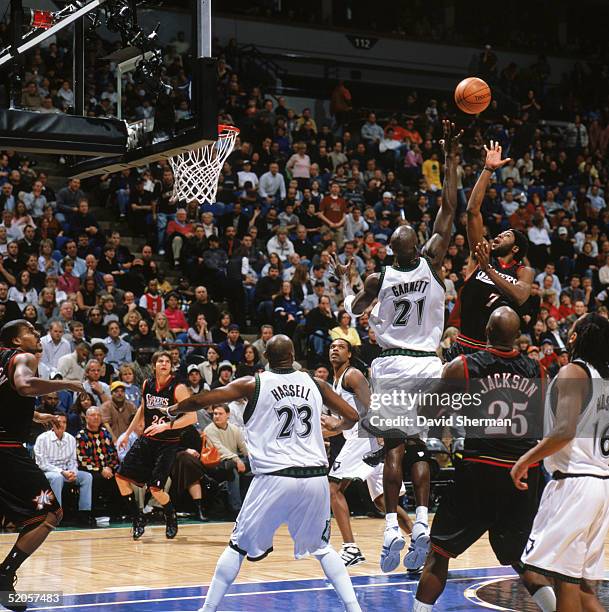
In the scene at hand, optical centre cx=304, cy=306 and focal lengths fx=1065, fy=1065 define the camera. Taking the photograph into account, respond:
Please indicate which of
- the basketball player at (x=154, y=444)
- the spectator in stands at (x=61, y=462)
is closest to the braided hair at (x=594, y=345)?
the basketball player at (x=154, y=444)

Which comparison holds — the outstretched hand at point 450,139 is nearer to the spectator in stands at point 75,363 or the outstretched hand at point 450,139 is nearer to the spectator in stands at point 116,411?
the spectator in stands at point 116,411

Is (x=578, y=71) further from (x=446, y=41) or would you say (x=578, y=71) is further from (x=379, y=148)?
(x=379, y=148)

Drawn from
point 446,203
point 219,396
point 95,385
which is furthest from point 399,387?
point 95,385

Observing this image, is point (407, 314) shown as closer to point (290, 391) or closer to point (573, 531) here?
point (290, 391)

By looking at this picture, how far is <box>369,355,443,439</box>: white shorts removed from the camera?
7.91m

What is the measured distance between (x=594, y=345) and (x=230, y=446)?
27.3 ft

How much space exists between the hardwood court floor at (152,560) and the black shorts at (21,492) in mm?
1099

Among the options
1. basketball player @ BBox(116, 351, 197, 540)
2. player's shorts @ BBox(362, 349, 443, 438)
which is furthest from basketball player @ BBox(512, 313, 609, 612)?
basketball player @ BBox(116, 351, 197, 540)

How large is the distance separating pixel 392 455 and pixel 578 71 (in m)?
21.7

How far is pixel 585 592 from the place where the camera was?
5.78 meters

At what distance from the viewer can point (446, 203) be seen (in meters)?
7.92

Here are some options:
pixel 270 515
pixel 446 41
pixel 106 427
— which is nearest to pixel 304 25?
pixel 446 41

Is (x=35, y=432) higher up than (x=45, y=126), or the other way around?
(x=45, y=126)

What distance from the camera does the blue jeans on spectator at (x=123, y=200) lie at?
17422 millimetres
